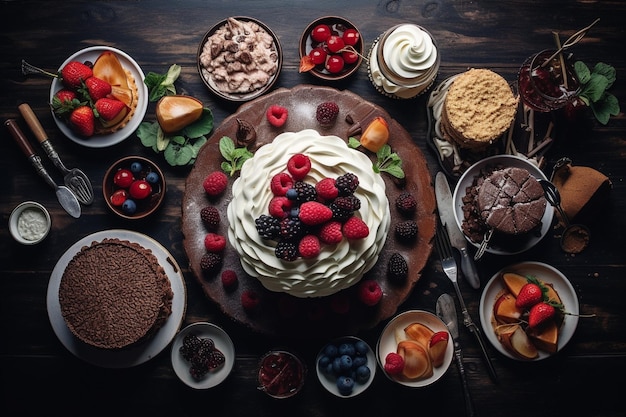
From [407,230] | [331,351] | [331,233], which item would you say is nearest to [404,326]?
[331,351]

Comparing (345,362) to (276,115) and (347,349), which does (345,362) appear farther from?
(276,115)

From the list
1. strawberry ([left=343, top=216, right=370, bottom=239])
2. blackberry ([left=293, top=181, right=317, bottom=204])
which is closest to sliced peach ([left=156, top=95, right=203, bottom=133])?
blackberry ([left=293, top=181, right=317, bottom=204])

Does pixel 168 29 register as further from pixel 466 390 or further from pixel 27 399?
pixel 466 390

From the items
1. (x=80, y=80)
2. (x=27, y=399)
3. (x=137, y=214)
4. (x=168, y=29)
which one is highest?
(x=168, y=29)

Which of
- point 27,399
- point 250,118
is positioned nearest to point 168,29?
point 250,118

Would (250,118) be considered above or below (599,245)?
above
